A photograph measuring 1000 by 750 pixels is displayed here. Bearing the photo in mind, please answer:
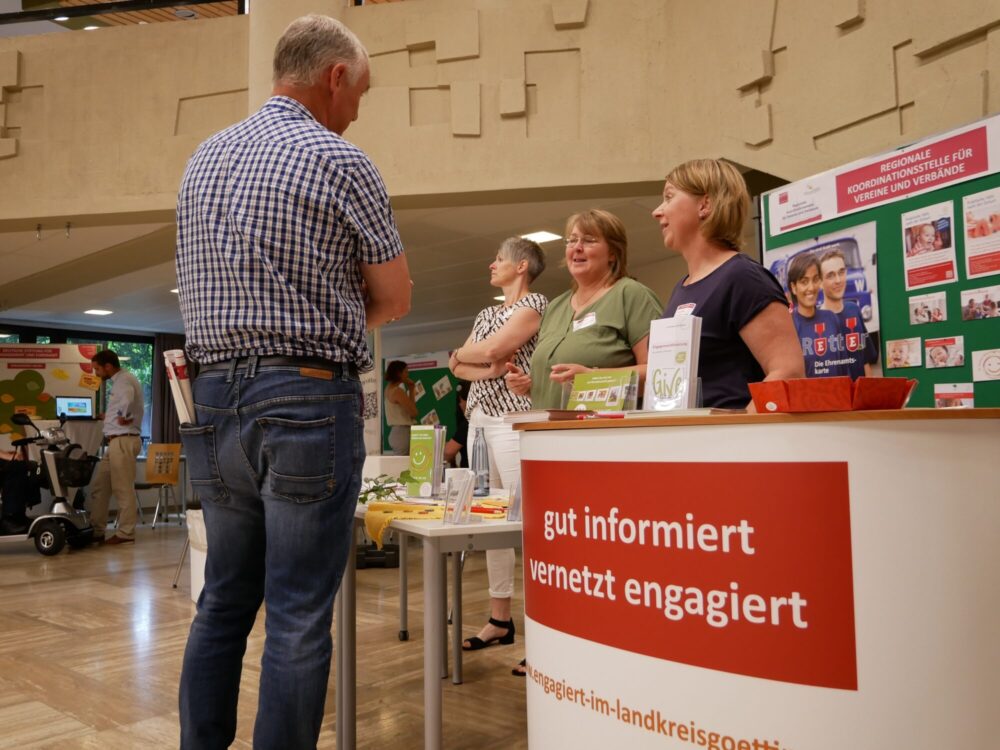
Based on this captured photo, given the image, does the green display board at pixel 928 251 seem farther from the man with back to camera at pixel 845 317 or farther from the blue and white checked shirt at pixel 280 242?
the blue and white checked shirt at pixel 280 242

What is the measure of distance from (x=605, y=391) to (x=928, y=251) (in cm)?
191

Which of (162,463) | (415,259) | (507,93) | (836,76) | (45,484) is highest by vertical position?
(507,93)

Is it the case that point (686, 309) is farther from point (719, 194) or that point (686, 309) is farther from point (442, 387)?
point (442, 387)

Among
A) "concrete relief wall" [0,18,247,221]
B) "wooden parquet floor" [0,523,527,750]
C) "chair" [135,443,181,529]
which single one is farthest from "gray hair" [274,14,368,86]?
"chair" [135,443,181,529]

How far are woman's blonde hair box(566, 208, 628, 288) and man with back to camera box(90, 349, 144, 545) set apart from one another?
5790 mm

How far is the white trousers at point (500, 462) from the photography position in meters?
2.51

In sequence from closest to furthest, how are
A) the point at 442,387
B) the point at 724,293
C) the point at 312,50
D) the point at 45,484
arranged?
the point at 312,50, the point at 724,293, the point at 45,484, the point at 442,387

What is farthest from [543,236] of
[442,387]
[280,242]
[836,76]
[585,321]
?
[280,242]

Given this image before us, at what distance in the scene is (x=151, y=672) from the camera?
2.92m

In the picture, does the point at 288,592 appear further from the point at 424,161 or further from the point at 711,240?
the point at 424,161

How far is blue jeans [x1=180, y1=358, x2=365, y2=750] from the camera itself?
137 centimetres

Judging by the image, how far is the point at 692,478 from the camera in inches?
44.2

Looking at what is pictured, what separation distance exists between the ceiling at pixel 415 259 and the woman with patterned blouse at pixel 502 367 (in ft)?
8.50

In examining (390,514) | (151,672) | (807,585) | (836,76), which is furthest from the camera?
(836,76)
